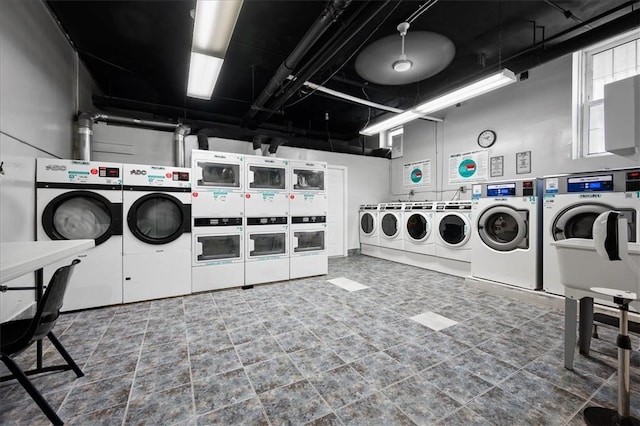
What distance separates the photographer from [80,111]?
145 inches

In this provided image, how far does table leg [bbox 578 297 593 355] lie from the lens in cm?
188

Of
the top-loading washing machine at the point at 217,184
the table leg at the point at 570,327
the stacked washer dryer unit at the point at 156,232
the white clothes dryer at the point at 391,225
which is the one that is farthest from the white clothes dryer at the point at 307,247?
the table leg at the point at 570,327

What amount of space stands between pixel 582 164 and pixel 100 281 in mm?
6336

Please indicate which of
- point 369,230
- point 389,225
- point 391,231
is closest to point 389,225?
point 389,225

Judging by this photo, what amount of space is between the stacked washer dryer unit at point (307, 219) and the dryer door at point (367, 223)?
6.42ft

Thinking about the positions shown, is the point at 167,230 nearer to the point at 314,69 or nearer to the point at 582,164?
the point at 314,69

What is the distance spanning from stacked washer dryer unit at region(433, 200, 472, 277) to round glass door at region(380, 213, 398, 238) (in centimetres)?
94

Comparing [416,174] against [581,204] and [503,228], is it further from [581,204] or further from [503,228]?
[581,204]

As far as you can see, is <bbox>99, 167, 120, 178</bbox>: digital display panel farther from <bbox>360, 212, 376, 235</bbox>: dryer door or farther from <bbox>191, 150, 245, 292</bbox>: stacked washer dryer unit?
<bbox>360, 212, 376, 235</bbox>: dryer door

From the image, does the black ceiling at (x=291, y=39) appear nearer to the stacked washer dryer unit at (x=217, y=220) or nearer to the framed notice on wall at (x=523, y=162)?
the framed notice on wall at (x=523, y=162)

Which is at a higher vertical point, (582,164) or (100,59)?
(100,59)

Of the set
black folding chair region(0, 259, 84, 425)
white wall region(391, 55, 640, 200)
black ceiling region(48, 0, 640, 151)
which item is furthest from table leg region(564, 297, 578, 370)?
black folding chair region(0, 259, 84, 425)

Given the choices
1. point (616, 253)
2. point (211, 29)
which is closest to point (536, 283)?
point (616, 253)

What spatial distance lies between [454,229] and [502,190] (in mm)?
1042
